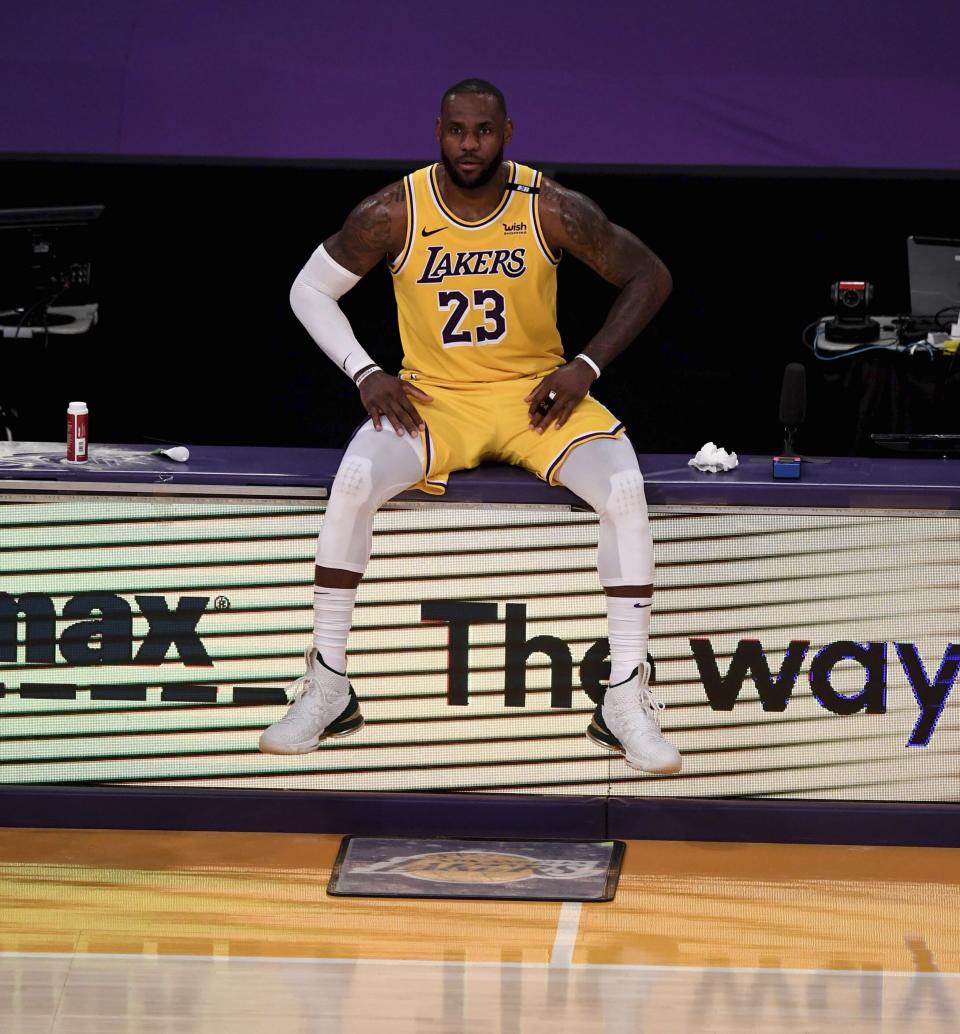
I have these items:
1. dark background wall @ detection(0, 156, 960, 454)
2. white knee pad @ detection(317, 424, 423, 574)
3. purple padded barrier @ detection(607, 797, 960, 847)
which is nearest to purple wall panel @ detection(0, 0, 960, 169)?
dark background wall @ detection(0, 156, 960, 454)

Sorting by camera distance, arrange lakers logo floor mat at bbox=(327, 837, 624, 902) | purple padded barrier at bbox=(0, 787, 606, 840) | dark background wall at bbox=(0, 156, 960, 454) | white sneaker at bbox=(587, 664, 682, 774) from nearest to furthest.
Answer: white sneaker at bbox=(587, 664, 682, 774) → lakers logo floor mat at bbox=(327, 837, 624, 902) → purple padded barrier at bbox=(0, 787, 606, 840) → dark background wall at bbox=(0, 156, 960, 454)

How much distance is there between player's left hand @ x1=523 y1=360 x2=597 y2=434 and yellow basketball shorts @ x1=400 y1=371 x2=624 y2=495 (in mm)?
25

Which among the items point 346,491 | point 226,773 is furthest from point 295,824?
point 346,491

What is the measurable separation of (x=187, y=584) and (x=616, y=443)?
1.18m

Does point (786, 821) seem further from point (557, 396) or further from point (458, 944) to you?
point (557, 396)

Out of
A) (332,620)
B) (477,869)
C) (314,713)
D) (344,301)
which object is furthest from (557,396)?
(344,301)

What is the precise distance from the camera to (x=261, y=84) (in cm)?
766

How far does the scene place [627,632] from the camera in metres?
4.54

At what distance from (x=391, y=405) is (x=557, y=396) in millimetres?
418

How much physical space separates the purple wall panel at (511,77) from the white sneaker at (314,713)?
3586 millimetres

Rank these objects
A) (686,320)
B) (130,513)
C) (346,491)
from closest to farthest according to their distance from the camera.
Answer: (346,491)
(130,513)
(686,320)

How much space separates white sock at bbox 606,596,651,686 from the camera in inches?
178

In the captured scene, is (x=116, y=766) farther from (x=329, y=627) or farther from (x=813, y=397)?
(x=813, y=397)

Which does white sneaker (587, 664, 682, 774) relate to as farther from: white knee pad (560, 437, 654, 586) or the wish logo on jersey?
the wish logo on jersey
